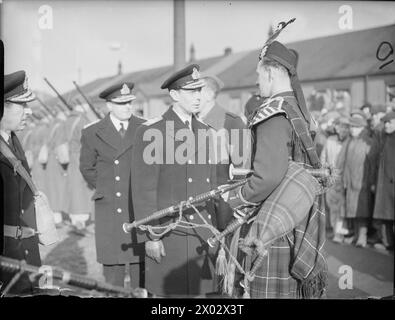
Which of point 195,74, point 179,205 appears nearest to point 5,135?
point 179,205

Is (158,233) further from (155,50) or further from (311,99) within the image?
(311,99)

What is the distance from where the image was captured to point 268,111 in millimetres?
2484

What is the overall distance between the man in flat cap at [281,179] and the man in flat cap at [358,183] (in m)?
2.36

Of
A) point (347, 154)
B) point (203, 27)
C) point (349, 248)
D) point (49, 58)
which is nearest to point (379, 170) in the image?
point (347, 154)

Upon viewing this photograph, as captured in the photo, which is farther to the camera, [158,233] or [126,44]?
[126,44]

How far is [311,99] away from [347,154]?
2.58 ft

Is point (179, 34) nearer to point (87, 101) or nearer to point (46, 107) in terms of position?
point (87, 101)

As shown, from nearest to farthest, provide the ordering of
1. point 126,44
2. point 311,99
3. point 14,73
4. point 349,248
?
point 14,73 < point 126,44 < point 349,248 < point 311,99

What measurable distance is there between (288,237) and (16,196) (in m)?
1.56

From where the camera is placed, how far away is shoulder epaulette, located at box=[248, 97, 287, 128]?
2471mm

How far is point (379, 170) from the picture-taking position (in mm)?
4812

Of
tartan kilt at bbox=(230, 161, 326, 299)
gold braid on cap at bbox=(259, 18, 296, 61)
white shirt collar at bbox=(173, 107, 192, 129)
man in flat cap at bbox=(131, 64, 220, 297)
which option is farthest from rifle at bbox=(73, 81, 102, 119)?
tartan kilt at bbox=(230, 161, 326, 299)

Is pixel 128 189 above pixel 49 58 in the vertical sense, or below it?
below

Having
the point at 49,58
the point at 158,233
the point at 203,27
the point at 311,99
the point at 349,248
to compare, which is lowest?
the point at 349,248
